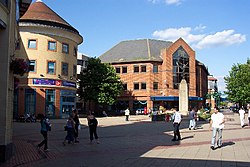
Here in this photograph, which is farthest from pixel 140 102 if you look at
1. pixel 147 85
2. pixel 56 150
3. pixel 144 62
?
pixel 56 150

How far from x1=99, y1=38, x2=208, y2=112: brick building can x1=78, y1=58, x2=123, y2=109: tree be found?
404 inches

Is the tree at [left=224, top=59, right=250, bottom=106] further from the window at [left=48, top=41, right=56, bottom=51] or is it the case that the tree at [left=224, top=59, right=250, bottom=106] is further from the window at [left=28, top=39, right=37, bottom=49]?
the window at [left=28, top=39, right=37, bottom=49]

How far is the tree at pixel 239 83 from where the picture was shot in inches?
2233

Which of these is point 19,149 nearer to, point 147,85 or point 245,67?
point 147,85

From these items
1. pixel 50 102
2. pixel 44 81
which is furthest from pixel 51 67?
pixel 50 102

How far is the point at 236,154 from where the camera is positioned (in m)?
11.2

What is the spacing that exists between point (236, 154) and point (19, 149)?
8.28 meters

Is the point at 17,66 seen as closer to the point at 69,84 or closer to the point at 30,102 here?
the point at 30,102

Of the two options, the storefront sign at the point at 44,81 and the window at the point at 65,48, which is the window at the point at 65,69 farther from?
the storefront sign at the point at 44,81

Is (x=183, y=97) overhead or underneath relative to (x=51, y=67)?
underneath

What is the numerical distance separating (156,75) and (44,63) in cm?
2632

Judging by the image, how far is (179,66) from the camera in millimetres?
59562

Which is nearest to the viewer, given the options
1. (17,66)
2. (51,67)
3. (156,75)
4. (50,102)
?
(17,66)

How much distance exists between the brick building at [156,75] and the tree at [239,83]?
622cm
